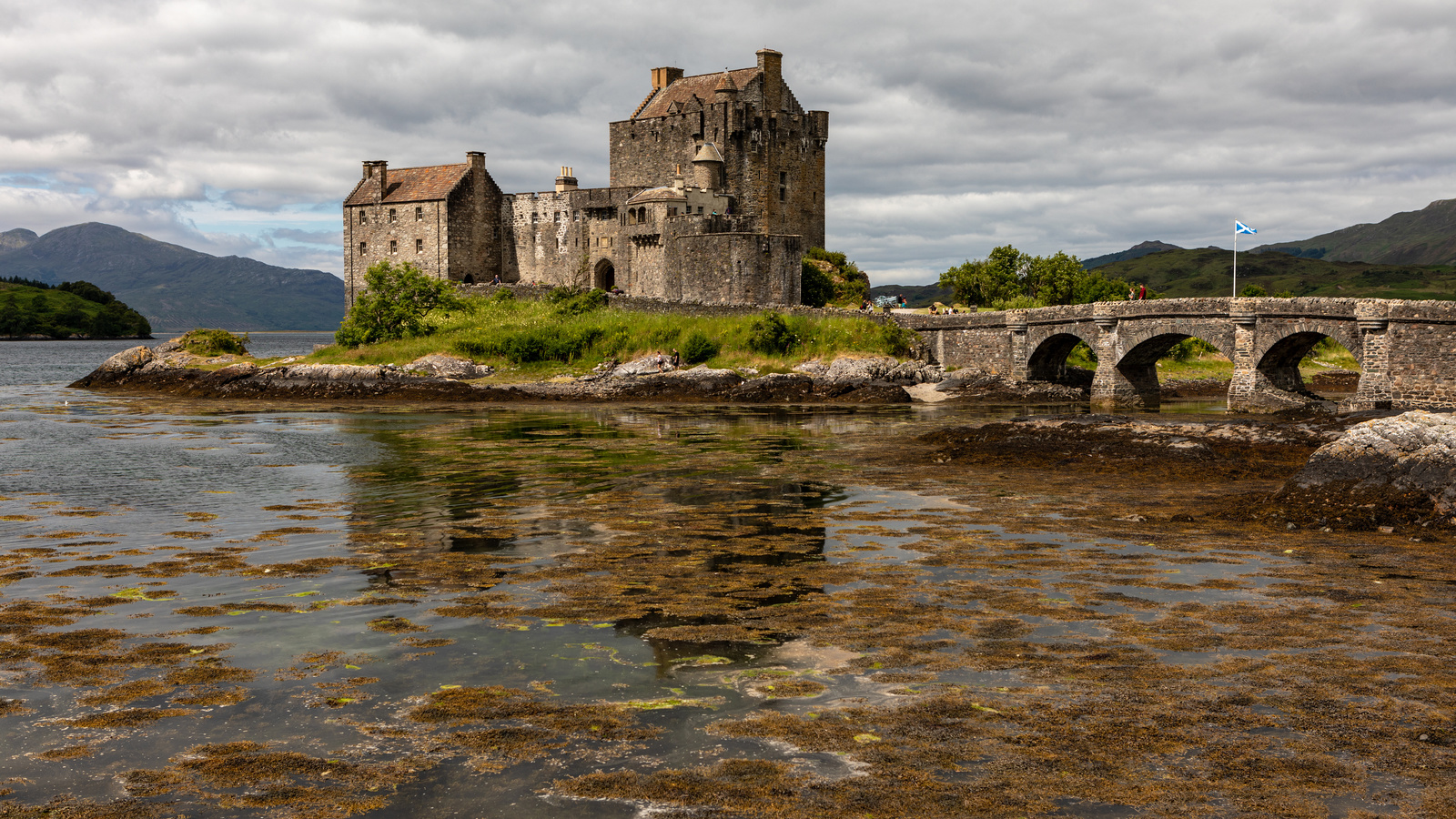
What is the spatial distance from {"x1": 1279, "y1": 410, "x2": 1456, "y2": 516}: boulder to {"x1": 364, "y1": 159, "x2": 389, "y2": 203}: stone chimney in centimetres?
7361

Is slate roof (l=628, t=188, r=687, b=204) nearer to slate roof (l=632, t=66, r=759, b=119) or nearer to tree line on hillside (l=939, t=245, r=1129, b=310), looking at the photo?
slate roof (l=632, t=66, r=759, b=119)

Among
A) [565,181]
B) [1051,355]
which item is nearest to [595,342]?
[565,181]

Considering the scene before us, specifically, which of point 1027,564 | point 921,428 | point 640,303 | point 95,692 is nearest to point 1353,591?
point 1027,564

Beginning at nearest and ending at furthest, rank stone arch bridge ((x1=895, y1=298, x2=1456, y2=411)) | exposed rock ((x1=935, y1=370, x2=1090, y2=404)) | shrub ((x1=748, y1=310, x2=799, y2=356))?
stone arch bridge ((x1=895, y1=298, x2=1456, y2=411))
exposed rock ((x1=935, y1=370, x2=1090, y2=404))
shrub ((x1=748, y1=310, x2=799, y2=356))

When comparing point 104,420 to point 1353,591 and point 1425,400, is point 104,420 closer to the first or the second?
point 1353,591

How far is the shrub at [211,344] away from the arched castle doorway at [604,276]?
907 inches

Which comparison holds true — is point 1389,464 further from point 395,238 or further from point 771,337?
point 395,238

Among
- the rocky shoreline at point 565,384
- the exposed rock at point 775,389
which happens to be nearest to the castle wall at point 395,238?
the rocky shoreline at point 565,384

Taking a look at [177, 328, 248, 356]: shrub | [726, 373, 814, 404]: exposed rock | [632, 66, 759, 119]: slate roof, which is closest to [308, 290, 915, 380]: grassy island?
[726, 373, 814, 404]: exposed rock

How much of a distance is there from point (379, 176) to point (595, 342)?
31679 mm

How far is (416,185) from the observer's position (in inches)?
3140

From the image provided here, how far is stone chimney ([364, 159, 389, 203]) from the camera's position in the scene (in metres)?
80.4

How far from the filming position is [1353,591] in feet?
42.1

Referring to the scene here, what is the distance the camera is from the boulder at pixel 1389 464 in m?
17.3
